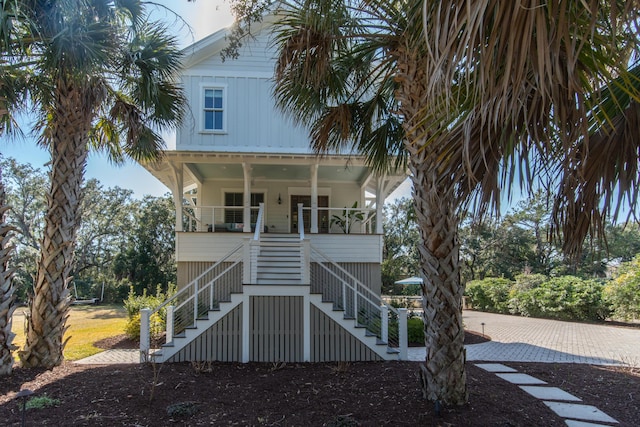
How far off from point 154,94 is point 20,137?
11.5ft

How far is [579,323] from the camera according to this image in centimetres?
1630

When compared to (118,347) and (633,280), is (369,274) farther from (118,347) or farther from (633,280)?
(633,280)

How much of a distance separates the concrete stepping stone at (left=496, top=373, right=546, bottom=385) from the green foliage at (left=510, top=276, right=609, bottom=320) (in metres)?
11.9

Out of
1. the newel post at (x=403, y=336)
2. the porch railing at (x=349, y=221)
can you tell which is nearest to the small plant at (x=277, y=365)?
the newel post at (x=403, y=336)

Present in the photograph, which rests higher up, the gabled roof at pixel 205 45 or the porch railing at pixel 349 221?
the gabled roof at pixel 205 45

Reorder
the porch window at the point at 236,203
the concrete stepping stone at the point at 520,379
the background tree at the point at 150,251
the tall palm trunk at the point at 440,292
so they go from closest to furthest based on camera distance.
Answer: the tall palm trunk at the point at 440,292 → the concrete stepping stone at the point at 520,379 → the porch window at the point at 236,203 → the background tree at the point at 150,251

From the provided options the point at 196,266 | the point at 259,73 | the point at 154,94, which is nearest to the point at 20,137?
the point at 154,94

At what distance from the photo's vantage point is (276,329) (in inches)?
337

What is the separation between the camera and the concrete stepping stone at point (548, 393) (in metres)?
5.89

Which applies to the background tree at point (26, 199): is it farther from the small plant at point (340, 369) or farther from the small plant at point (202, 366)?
the small plant at point (340, 369)

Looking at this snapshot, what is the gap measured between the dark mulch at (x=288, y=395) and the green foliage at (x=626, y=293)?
27.9ft

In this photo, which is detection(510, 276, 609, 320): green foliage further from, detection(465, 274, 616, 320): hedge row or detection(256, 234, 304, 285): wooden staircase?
detection(256, 234, 304, 285): wooden staircase

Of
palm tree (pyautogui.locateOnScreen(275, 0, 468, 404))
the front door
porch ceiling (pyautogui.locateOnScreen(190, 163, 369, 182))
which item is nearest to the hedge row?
porch ceiling (pyautogui.locateOnScreen(190, 163, 369, 182))

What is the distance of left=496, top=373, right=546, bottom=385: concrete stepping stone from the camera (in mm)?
6746
